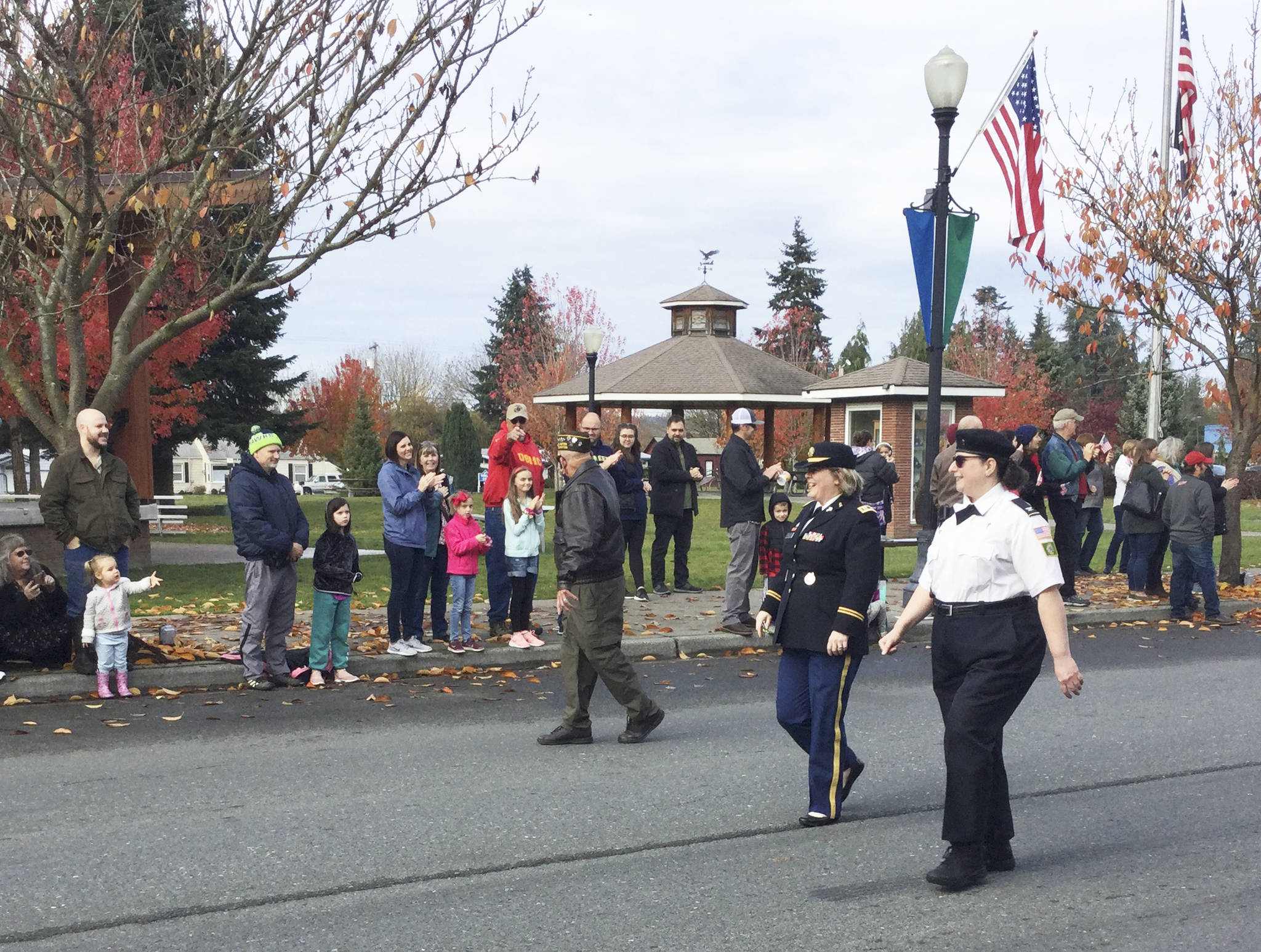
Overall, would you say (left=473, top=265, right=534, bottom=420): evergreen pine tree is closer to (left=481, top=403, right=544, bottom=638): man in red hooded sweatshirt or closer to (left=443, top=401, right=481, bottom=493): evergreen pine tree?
(left=443, top=401, right=481, bottom=493): evergreen pine tree

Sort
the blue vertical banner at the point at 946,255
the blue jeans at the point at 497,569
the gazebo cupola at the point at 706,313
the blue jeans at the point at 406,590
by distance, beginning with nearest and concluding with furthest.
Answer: the blue jeans at the point at 406,590
the blue jeans at the point at 497,569
the blue vertical banner at the point at 946,255
the gazebo cupola at the point at 706,313

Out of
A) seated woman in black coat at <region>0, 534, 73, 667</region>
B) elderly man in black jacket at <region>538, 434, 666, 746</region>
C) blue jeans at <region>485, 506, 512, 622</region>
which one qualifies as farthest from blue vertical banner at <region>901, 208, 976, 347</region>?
seated woman in black coat at <region>0, 534, 73, 667</region>

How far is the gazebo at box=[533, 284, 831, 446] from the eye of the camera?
31.2m

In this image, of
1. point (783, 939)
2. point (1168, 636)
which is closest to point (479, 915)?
point (783, 939)

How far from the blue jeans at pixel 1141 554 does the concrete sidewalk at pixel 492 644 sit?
2.53ft

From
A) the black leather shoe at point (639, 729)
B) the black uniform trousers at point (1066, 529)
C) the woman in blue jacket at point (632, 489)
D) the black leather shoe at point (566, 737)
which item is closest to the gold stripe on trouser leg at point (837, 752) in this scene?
the black leather shoe at point (639, 729)

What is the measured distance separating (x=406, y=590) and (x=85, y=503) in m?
2.58

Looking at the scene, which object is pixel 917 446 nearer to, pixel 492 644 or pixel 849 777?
pixel 492 644

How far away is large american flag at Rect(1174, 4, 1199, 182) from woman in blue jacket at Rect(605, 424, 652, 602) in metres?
8.40

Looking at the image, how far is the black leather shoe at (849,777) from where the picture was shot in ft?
19.1

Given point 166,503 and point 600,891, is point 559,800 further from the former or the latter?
point 166,503

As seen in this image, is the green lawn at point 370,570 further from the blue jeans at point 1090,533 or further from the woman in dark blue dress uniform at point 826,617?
the woman in dark blue dress uniform at point 826,617

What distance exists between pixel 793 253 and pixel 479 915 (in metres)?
69.5

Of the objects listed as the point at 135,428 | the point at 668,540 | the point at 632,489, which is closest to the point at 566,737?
the point at 632,489
